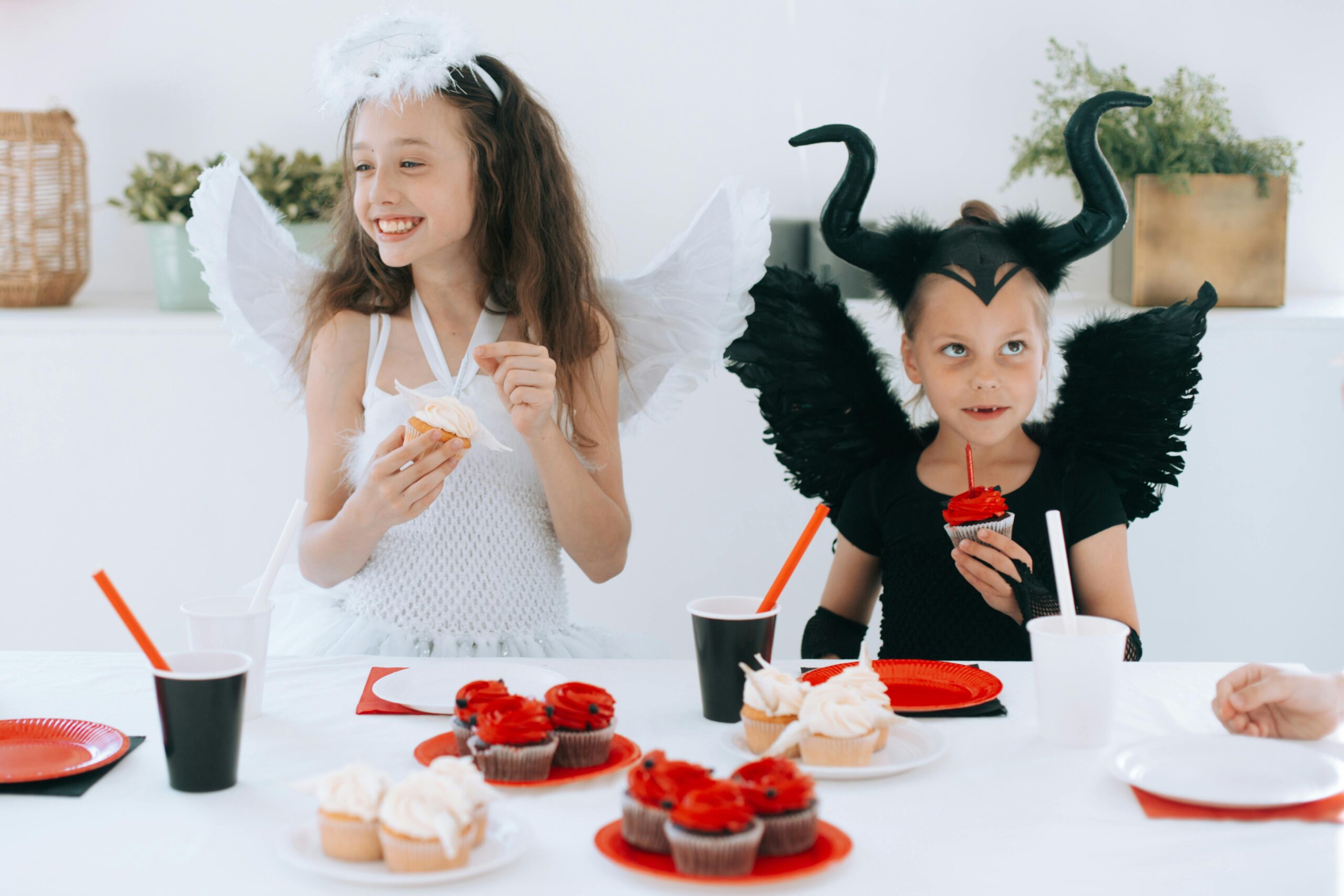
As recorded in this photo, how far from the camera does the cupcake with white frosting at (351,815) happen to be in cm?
82

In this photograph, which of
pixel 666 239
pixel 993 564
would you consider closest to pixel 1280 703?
pixel 993 564

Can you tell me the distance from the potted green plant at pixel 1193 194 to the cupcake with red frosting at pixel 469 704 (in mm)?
1963

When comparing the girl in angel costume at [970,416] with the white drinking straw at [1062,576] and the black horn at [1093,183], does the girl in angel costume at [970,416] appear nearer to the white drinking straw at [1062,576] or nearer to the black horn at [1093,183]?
the black horn at [1093,183]

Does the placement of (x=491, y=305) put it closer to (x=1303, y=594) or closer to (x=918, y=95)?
(x=918, y=95)

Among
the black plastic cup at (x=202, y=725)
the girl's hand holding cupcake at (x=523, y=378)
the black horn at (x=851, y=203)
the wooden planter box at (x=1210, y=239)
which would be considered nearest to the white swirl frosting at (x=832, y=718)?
the black plastic cup at (x=202, y=725)

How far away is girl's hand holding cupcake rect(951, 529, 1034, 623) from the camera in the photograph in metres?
1.49

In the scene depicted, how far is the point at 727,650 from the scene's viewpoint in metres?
1.12

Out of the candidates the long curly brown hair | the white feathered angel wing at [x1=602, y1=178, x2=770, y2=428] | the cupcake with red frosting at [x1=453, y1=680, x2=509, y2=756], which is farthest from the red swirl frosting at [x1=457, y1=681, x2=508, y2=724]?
the white feathered angel wing at [x1=602, y1=178, x2=770, y2=428]

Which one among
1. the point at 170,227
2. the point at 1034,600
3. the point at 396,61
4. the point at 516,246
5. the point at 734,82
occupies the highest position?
the point at 734,82

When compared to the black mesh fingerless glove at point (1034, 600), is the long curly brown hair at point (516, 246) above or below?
above

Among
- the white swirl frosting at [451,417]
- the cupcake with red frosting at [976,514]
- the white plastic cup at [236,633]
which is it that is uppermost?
the white swirl frosting at [451,417]

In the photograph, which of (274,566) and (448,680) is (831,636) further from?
(274,566)

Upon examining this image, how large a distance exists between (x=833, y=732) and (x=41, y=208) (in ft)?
7.98

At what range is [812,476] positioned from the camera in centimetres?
184
